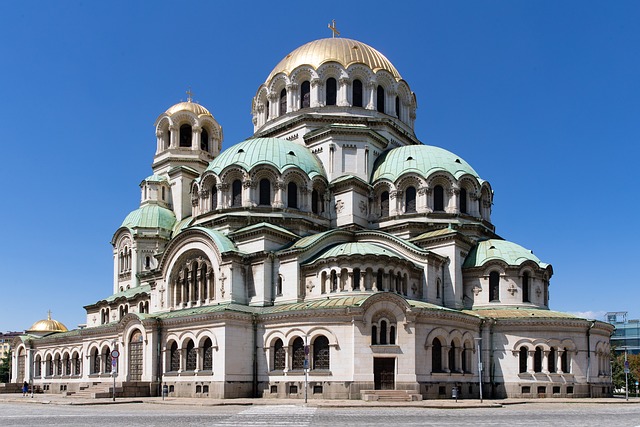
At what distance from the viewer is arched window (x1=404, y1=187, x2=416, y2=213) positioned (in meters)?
54.6

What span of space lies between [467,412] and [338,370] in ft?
37.9

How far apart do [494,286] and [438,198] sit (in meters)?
7.88

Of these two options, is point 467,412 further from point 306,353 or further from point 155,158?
point 155,158

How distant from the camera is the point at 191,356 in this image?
4669cm

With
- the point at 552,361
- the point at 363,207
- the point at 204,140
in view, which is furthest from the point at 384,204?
the point at 204,140

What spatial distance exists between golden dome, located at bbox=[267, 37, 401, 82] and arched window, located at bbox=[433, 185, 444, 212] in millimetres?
12265

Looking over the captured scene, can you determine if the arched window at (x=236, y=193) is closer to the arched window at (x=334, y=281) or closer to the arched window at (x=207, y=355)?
the arched window at (x=334, y=281)

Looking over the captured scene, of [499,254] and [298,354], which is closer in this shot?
[298,354]

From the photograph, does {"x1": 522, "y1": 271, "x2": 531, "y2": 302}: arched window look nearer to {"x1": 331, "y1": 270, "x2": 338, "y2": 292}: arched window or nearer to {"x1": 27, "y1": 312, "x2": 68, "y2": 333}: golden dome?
{"x1": 331, "y1": 270, "x2": 338, "y2": 292}: arched window

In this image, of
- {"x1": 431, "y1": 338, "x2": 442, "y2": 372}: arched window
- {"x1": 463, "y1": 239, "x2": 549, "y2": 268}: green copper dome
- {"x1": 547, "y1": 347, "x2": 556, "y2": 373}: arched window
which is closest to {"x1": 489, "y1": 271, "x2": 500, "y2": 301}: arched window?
{"x1": 463, "y1": 239, "x2": 549, "y2": 268}: green copper dome

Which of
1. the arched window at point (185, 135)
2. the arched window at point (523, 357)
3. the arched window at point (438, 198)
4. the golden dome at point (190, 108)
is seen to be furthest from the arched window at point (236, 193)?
the arched window at point (523, 357)

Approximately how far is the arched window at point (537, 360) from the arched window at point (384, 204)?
14687mm

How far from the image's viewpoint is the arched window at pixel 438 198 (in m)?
54.5

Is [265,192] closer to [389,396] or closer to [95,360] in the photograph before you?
[389,396]
